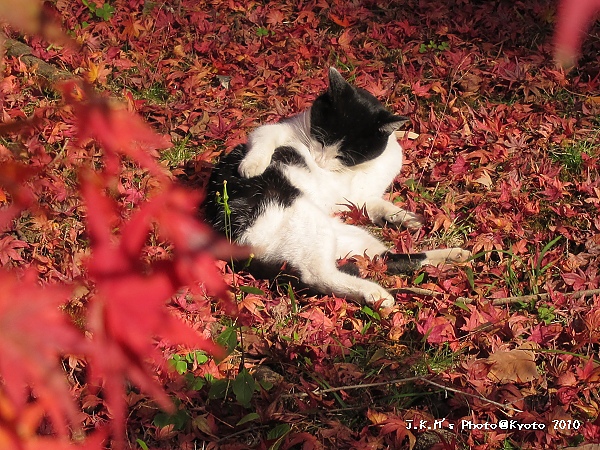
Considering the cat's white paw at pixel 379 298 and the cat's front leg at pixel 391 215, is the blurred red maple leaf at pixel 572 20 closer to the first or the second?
the cat's white paw at pixel 379 298

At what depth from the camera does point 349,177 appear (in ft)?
11.2

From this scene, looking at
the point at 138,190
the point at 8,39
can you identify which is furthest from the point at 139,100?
the point at 8,39

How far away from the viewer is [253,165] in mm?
2963

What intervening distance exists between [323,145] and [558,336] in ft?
5.25

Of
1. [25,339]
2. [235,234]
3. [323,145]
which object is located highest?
[25,339]

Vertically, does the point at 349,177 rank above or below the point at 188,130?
above

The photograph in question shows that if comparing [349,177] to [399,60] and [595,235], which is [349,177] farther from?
[399,60]

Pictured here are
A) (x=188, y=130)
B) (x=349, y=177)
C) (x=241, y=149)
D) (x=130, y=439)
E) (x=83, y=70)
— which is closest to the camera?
(x=130, y=439)

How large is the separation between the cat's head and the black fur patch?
0.34m

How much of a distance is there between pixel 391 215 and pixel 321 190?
1.40ft

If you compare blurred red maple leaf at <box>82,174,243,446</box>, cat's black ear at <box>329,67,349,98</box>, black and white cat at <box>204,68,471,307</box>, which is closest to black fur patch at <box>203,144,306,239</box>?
black and white cat at <box>204,68,471,307</box>

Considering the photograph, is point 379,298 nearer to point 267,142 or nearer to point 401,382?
point 401,382

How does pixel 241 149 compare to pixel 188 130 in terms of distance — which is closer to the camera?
pixel 241 149

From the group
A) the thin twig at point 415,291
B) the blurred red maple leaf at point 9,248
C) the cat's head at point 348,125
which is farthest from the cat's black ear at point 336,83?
the blurred red maple leaf at point 9,248
